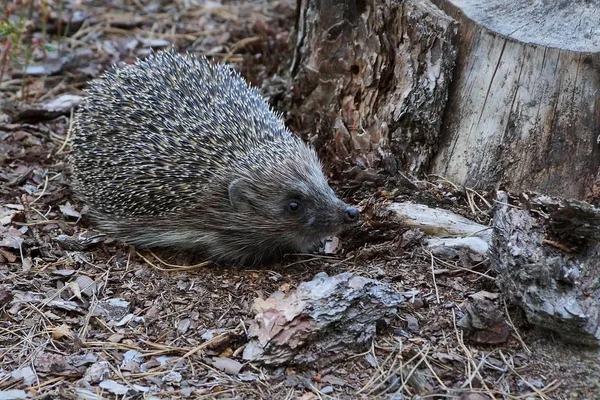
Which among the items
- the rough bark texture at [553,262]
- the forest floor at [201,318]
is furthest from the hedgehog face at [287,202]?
the rough bark texture at [553,262]

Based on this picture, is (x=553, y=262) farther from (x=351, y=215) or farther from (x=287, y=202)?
(x=287, y=202)

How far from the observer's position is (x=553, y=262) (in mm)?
4871

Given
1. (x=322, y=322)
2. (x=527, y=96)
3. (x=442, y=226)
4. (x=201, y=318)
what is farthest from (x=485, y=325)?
(x=527, y=96)

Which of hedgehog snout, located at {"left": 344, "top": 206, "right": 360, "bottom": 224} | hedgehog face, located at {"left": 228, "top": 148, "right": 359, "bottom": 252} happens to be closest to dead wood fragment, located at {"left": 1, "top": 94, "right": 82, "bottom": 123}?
hedgehog face, located at {"left": 228, "top": 148, "right": 359, "bottom": 252}

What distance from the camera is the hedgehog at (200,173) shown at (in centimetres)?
631

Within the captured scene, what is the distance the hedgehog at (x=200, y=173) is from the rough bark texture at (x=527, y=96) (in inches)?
49.8

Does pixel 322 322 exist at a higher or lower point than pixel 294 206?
lower

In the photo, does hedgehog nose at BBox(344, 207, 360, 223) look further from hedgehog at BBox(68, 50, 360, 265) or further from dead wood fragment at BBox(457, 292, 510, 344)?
dead wood fragment at BBox(457, 292, 510, 344)

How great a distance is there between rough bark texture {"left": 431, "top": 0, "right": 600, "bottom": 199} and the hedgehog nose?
3.67ft

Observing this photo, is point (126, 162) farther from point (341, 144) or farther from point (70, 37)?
point (70, 37)

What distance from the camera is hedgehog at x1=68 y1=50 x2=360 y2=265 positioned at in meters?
6.31

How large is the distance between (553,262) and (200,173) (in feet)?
9.43

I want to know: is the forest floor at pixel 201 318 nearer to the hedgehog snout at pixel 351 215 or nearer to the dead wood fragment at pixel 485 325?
the dead wood fragment at pixel 485 325

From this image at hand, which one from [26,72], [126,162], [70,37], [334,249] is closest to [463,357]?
[334,249]
